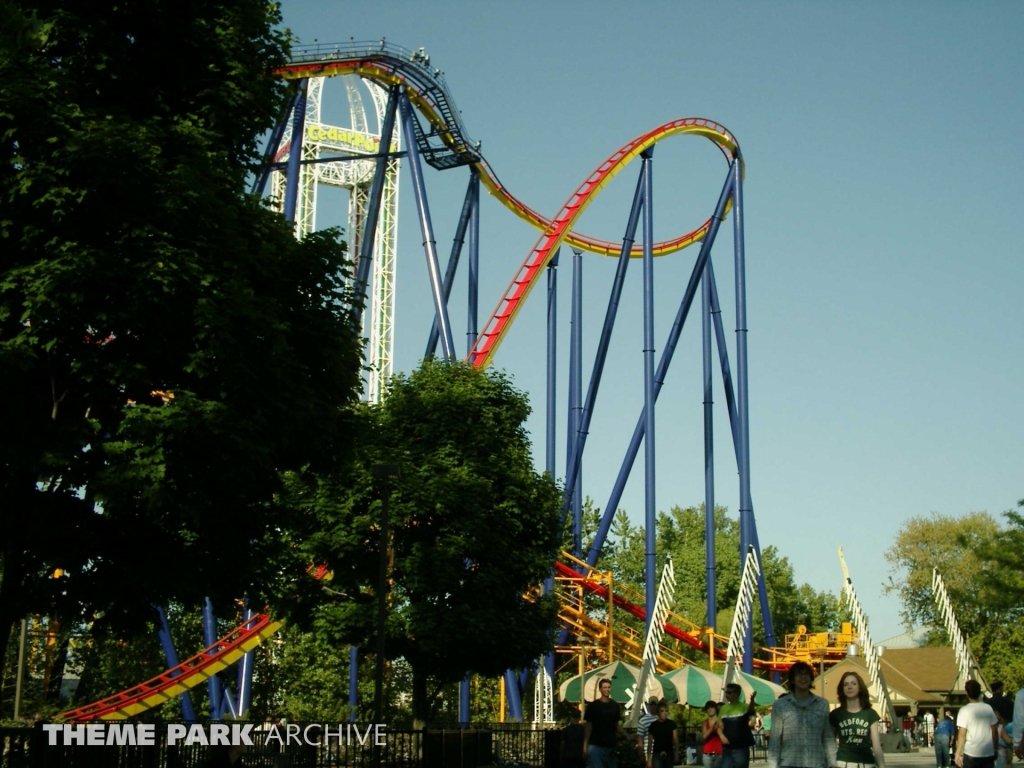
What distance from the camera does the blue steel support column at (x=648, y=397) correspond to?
87.1ft

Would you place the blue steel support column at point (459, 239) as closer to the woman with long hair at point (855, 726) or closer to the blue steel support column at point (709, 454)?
the blue steel support column at point (709, 454)

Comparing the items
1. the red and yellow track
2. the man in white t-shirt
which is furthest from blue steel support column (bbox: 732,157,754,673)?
the man in white t-shirt

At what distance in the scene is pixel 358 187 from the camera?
52000 mm

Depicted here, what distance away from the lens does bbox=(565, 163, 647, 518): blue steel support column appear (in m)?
30.5

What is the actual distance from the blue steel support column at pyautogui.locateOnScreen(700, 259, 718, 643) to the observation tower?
57.4 feet

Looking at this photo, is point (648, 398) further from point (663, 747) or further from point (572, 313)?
point (663, 747)

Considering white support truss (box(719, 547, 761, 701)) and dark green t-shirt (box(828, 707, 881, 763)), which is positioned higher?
white support truss (box(719, 547, 761, 701))

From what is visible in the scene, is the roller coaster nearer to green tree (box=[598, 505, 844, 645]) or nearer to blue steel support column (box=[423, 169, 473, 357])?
blue steel support column (box=[423, 169, 473, 357])

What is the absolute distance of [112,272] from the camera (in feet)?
37.8

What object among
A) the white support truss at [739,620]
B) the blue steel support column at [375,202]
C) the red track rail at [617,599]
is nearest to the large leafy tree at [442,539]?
the white support truss at [739,620]

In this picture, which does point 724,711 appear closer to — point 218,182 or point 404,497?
point 218,182

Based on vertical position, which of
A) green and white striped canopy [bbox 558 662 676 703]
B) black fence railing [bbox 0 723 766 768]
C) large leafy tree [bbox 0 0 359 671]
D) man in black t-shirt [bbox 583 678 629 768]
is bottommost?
black fence railing [bbox 0 723 766 768]

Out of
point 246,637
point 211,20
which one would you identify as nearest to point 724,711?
point 211,20

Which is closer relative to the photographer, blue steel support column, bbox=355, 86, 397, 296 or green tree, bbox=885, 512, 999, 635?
blue steel support column, bbox=355, 86, 397, 296
